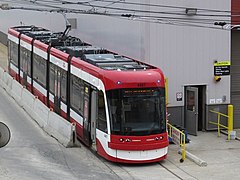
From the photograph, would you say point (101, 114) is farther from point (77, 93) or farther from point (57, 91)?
point (57, 91)

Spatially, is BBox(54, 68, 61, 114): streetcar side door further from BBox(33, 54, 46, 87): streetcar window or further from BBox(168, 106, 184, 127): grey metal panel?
BBox(168, 106, 184, 127): grey metal panel

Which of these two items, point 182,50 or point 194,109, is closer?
point 194,109

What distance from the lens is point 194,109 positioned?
2447 centimetres

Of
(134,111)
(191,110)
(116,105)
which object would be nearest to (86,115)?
(116,105)

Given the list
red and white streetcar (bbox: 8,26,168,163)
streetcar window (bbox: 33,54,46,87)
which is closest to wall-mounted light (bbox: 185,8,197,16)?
red and white streetcar (bbox: 8,26,168,163)

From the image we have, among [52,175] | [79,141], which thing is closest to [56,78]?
[79,141]

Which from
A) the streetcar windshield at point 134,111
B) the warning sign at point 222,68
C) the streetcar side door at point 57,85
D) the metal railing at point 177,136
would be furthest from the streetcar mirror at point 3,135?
the warning sign at point 222,68

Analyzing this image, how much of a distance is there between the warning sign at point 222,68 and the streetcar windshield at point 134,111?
25.3 feet

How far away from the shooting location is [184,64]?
24.7m

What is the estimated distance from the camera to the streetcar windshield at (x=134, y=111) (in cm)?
1784

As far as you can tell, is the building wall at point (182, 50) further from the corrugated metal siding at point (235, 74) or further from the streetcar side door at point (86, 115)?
the streetcar side door at point (86, 115)

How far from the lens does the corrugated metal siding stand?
87.7 feet

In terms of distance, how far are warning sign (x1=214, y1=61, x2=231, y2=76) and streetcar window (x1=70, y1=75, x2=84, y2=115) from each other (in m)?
6.88

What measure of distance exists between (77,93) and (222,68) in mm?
7456
